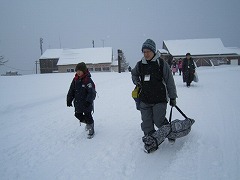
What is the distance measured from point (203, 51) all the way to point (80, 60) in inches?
970

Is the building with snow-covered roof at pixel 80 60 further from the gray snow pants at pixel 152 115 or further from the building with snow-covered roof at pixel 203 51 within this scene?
the gray snow pants at pixel 152 115

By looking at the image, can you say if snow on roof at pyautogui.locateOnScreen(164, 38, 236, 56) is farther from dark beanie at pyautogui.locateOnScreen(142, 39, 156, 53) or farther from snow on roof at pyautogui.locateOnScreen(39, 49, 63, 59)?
dark beanie at pyautogui.locateOnScreen(142, 39, 156, 53)

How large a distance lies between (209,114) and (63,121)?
4.00 meters

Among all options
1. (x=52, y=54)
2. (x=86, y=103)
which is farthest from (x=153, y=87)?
(x=52, y=54)

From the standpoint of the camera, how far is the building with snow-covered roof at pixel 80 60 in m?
44.7

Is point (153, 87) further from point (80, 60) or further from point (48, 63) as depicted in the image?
point (48, 63)

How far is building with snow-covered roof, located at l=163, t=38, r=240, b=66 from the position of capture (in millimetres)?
42375

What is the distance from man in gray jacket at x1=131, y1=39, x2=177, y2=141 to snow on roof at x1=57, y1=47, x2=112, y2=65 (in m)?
40.4

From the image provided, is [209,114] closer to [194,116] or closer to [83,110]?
[194,116]

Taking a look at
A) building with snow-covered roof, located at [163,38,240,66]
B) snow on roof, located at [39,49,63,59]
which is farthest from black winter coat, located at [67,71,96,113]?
snow on roof, located at [39,49,63,59]

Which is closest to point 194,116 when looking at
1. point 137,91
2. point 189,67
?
point 137,91

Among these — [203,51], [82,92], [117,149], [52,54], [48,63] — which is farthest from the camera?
[52,54]

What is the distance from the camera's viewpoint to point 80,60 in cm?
4491

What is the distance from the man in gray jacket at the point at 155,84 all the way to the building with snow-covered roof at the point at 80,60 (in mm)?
40328
